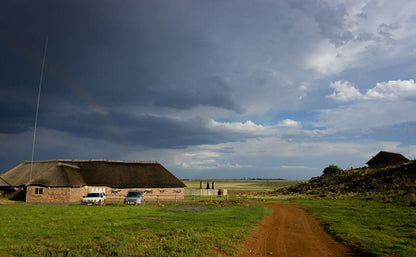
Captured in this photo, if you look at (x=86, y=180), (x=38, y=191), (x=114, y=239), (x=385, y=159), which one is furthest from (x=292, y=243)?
(x=385, y=159)

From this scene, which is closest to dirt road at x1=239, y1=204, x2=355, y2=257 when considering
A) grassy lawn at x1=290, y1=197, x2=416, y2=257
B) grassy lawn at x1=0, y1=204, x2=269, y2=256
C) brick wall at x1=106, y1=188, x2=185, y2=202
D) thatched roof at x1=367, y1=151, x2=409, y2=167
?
grassy lawn at x1=0, y1=204, x2=269, y2=256

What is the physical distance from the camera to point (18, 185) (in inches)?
1823

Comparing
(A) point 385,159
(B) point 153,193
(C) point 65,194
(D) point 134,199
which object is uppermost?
(A) point 385,159

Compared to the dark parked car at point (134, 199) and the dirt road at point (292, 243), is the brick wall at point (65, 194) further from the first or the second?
the dirt road at point (292, 243)

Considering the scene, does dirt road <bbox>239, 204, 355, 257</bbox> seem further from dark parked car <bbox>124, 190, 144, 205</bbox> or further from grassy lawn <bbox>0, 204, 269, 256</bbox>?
dark parked car <bbox>124, 190, 144, 205</bbox>

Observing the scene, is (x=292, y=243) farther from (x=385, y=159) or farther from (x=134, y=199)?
(x=385, y=159)

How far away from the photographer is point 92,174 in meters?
50.4

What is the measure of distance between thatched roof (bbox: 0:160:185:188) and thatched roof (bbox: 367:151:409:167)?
192 ft

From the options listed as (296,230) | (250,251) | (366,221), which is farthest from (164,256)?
(366,221)

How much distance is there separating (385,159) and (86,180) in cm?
7619

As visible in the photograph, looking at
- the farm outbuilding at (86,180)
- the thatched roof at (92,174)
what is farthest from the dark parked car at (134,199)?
the thatched roof at (92,174)

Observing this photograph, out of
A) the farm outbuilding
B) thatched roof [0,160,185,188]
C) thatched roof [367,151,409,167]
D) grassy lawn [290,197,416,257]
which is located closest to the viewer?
grassy lawn [290,197,416,257]

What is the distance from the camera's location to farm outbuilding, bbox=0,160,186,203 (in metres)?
42.6

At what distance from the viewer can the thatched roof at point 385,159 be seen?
7606cm
